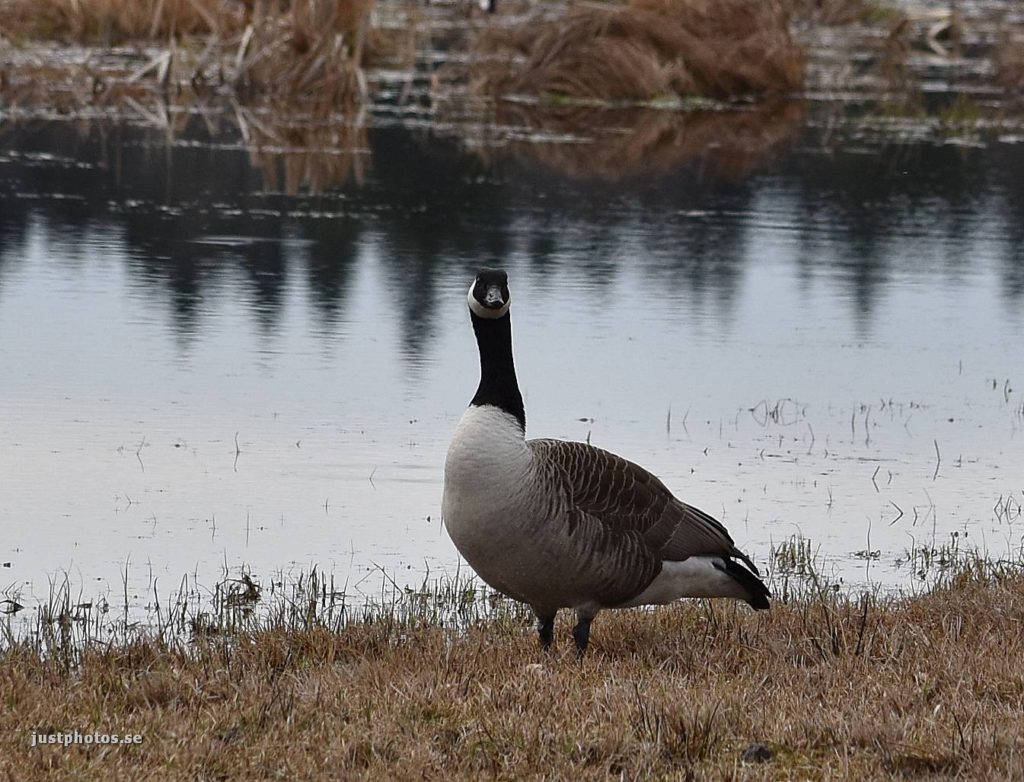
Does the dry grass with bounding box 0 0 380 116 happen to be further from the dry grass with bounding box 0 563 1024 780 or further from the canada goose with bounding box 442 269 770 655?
the dry grass with bounding box 0 563 1024 780

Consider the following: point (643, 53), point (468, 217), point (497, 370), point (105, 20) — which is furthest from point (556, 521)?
point (105, 20)

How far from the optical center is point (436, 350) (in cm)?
1405

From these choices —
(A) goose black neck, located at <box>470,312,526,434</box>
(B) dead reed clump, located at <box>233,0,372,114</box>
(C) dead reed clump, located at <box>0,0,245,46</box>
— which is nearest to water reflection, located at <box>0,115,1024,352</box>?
(B) dead reed clump, located at <box>233,0,372,114</box>

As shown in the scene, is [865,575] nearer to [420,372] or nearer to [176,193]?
[420,372]

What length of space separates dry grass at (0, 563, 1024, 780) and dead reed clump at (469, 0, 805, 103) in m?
24.1

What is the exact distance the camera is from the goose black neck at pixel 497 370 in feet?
22.0

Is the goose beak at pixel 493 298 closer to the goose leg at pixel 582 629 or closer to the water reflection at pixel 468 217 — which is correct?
the goose leg at pixel 582 629

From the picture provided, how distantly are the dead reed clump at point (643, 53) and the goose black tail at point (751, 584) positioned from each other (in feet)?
78.4

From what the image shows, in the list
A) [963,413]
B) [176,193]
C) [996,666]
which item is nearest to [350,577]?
[996,666]

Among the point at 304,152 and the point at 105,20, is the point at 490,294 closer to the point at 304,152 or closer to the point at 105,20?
the point at 304,152

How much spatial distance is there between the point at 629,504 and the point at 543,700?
1336 mm

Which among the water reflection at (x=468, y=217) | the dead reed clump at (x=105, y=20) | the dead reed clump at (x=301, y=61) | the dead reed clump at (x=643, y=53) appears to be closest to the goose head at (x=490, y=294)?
the water reflection at (x=468, y=217)

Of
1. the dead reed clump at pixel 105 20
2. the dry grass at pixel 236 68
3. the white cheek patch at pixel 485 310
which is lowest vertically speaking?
the white cheek patch at pixel 485 310

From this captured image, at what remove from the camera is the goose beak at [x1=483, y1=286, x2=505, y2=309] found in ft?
22.3
